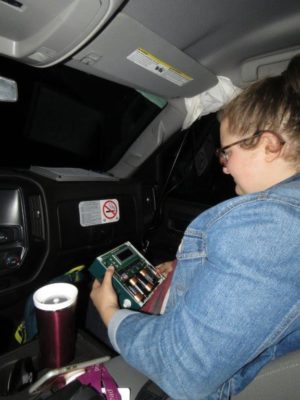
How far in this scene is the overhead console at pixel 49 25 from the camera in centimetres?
101

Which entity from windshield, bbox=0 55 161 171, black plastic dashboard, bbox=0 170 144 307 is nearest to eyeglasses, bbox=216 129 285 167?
black plastic dashboard, bbox=0 170 144 307

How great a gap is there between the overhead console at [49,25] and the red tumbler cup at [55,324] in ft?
3.04

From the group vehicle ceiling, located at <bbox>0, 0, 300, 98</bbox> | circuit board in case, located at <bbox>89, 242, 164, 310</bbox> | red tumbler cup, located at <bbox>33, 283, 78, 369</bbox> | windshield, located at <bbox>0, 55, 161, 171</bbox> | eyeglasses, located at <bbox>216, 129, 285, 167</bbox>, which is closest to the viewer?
eyeglasses, located at <bbox>216, 129, 285, 167</bbox>

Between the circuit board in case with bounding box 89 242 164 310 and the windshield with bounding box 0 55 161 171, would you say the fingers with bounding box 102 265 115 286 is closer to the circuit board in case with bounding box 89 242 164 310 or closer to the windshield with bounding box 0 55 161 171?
the circuit board in case with bounding box 89 242 164 310

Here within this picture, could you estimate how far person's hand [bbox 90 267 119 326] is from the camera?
1.02m

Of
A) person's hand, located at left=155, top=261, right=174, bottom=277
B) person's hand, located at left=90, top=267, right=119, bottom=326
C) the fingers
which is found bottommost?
person's hand, located at left=155, top=261, right=174, bottom=277

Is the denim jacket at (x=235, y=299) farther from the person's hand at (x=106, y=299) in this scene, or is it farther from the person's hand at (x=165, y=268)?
the person's hand at (x=165, y=268)

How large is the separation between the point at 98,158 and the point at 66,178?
4.09ft

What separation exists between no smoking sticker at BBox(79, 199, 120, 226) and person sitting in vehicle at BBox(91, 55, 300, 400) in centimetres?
88

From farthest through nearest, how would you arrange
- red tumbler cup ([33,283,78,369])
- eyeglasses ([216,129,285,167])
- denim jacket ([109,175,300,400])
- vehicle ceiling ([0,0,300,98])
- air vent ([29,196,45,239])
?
air vent ([29,196,45,239]) < vehicle ceiling ([0,0,300,98]) < red tumbler cup ([33,283,78,369]) < eyeglasses ([216,129,285,167]) < denim jacket ([109,175,300,400])

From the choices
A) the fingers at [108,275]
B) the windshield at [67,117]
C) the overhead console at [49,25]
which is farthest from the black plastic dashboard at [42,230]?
the windshield at [67,117]

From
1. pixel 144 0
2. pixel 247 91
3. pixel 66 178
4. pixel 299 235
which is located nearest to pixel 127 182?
pixel 66 178

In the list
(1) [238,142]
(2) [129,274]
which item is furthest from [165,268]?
(1) [238,142]

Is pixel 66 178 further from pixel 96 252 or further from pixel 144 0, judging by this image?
pixel 144 0
